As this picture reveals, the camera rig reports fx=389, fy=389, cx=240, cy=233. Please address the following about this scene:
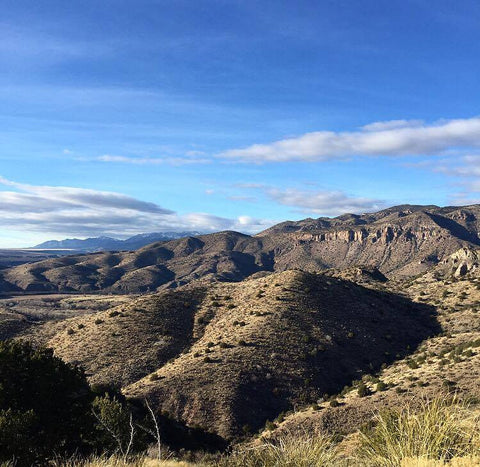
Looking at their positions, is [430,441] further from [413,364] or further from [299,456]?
[413,364]

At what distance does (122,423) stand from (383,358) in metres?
43.8

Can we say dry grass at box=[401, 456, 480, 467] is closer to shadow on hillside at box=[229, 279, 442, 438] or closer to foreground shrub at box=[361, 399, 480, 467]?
foreground shrub at box=[361, 399, 480, 467]

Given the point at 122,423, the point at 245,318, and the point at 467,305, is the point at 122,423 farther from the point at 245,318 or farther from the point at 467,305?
the point at 467,305

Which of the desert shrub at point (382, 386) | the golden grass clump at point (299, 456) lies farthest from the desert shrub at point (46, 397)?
the desert shrub at point (382, 386)

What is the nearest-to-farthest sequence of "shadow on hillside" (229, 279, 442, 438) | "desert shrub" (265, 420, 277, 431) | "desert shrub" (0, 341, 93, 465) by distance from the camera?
"desert shrub" (0, 341, 93, 465), "desert shrub" (265, 420, 277, 431), "shadow on hillside" (229, 279, 442, 438)

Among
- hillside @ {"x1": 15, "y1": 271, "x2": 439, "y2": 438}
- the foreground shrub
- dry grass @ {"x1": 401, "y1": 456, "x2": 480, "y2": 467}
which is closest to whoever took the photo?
dry grass @ {"x1": 401, "y1": 456, "x2": 480, "y2": 467}

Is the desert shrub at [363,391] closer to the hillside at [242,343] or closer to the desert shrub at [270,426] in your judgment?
the hillside at [242,343]

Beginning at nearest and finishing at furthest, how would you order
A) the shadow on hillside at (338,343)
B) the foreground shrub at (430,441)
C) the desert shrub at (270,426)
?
the foreground shrub at (430,441), the desert shrub at (270,426), the shadow on hillside at (338,343)

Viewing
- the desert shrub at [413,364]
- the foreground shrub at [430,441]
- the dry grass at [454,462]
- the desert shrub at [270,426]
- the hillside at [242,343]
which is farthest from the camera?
the desert shrub at [413,364]

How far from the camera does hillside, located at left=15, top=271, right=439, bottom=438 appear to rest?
4428 cm

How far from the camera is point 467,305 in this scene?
72188 millimetres

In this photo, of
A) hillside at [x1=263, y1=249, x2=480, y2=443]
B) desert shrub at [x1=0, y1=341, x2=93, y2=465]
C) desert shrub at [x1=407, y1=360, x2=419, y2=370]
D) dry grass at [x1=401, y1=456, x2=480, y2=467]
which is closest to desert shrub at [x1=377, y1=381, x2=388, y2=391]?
hillside at [x1=263, y1=249, x2=480, y2=443]

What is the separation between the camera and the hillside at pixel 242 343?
4428cm

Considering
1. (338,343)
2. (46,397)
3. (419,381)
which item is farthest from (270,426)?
(338,343)
